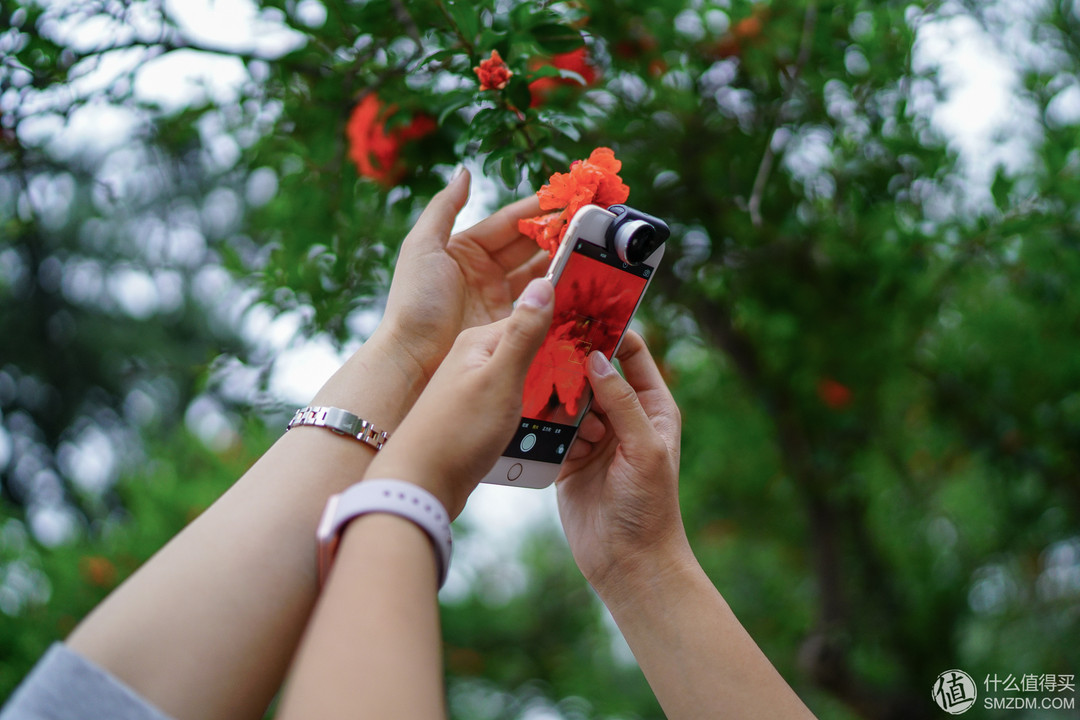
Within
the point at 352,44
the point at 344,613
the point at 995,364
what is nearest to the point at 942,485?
the point at 995,364

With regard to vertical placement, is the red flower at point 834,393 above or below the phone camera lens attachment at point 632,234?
below

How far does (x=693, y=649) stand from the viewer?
1.01 meters

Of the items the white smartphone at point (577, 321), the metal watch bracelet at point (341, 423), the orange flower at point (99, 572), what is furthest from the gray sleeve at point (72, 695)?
the orange flower at point (99, 572)

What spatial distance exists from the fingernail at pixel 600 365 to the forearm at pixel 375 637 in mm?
409

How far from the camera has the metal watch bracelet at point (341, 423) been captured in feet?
3.36

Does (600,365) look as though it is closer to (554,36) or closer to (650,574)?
(650,574)

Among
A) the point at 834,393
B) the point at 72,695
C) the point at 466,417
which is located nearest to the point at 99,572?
the point at 72,695

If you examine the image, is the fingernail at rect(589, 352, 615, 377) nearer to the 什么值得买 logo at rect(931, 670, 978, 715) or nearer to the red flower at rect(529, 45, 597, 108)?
the red flower at rect(529, 45, 597, 108)

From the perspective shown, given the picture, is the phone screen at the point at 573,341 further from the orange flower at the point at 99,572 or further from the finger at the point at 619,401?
the orange flower at the point at 99,572

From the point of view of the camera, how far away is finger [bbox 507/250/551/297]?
140 cm

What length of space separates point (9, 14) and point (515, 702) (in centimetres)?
292

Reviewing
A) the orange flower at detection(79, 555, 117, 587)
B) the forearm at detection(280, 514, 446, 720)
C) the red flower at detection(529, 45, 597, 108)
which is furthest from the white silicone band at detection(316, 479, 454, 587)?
the orange flower at detection(79, 555, 117, 587)

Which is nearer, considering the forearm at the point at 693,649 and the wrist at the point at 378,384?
the forearm at the point at 693,649

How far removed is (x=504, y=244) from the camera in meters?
1.36
